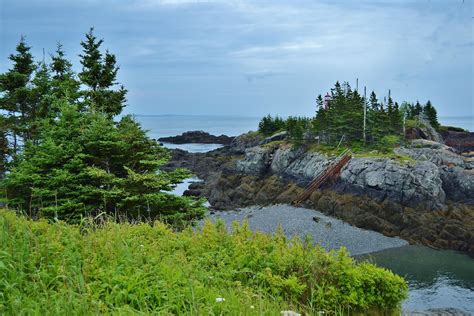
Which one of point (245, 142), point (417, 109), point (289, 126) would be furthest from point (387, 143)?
point (245, 142)

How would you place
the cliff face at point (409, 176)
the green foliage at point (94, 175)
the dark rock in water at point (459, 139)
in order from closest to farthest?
the green foliage at point (94, 175) < the cliff face at point (409, 176) < the dark rock in water at point (459, 139)

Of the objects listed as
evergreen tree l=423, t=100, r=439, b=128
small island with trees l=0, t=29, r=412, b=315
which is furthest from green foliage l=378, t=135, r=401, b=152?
small island with trees l=0, t=29, r=412, b=315

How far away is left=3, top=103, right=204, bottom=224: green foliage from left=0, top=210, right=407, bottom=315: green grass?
7.90 metres

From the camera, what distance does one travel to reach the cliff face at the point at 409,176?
36781 millimetres

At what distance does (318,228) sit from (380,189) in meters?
7.92

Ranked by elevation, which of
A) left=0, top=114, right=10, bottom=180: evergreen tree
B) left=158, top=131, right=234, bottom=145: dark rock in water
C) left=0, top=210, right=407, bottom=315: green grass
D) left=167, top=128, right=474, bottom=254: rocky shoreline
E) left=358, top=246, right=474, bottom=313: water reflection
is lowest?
left=358, top=246, right=474, bottom=313: water reflection

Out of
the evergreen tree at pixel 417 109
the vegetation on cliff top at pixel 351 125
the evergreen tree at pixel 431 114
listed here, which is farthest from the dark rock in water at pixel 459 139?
the vegetation on cliff top at pixel 351 125

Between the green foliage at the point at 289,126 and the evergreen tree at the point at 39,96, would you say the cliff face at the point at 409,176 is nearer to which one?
the green foliage at the point at 289,126

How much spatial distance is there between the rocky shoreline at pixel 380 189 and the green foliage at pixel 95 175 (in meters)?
22.1

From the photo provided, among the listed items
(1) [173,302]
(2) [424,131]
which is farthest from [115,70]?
(2) [424,131]

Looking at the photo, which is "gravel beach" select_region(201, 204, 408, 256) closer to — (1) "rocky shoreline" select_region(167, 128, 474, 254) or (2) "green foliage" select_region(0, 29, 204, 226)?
(1) "rocky shoreline" select_region(167, 128, 474, 254)

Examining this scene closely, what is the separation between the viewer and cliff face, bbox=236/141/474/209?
36.8m

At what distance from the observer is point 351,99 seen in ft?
176

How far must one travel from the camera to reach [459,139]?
6594 centimetres
